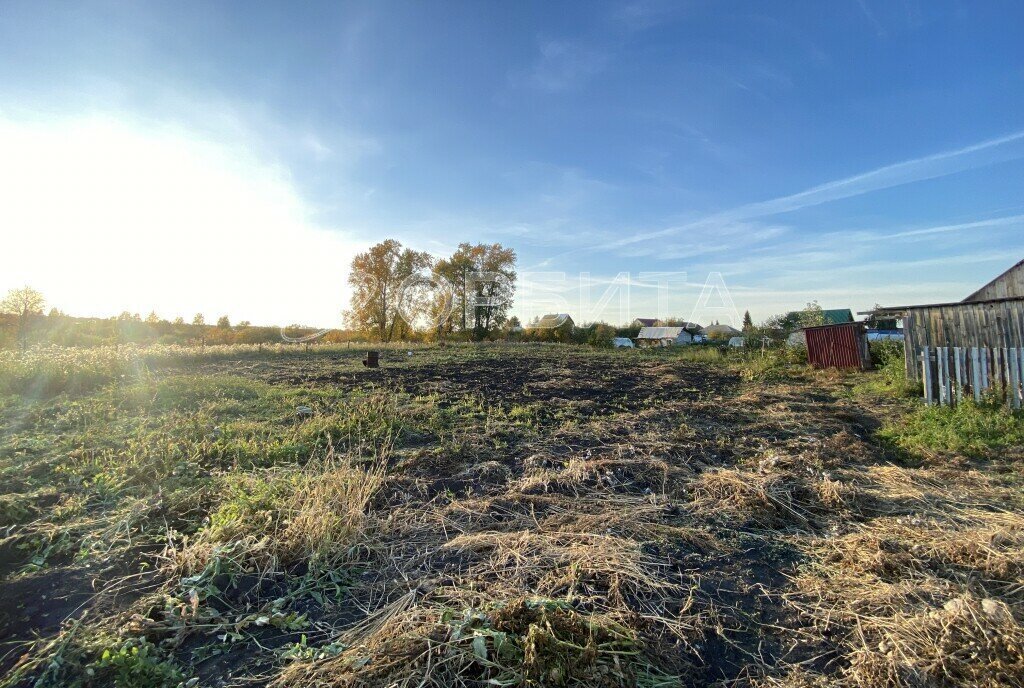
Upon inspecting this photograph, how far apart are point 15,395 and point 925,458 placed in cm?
1339

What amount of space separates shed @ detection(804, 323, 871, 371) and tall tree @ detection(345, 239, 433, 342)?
1112 inches

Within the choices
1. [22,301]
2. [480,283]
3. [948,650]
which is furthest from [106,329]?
[948,650]

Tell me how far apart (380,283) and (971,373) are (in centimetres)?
3384

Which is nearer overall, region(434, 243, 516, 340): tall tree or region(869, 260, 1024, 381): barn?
region(869, 260, 1024, 381): barn

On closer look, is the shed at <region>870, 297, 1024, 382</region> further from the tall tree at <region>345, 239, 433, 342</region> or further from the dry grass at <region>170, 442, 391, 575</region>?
the tall tree at <region>345, 239, 433, 342</region>

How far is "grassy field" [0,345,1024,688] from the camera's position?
6.31 feet

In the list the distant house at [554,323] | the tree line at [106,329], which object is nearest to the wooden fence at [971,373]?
the tree line at [106,329]

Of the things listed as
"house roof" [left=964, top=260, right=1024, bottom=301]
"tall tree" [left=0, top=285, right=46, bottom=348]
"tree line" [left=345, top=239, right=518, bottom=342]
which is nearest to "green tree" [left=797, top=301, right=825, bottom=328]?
"house roof" [left=964, top=260, right=1024, bottom=301]

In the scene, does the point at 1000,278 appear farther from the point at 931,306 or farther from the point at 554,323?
the point at 554,323

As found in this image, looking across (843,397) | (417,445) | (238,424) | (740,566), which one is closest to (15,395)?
(238,424)

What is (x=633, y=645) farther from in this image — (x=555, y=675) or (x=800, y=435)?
(x=800, y=435)

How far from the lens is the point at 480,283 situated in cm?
3878

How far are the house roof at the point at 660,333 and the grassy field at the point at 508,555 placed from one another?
47.8 m

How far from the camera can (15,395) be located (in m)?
7.54
